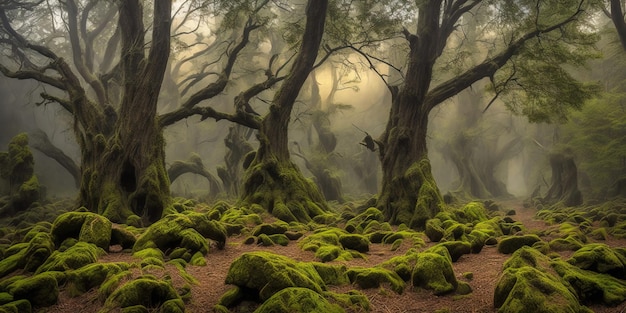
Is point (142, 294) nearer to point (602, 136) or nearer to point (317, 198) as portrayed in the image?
point (317, 198)

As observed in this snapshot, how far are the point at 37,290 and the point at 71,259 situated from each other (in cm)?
94

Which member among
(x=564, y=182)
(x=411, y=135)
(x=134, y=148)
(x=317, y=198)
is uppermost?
(x=411, y=135)

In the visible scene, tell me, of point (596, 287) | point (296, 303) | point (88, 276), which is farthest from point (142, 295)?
point (596, 287)

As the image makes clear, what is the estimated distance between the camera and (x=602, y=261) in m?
5.55

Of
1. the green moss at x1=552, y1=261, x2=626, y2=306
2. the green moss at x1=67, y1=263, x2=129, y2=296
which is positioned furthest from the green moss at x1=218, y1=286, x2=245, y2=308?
the green moss at x1=552, y1=261, x2=626, y2=306

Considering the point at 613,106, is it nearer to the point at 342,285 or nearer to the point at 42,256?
the point at 342,285

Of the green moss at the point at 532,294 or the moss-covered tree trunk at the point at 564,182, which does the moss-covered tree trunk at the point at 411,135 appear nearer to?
the green moss at the point at 532,294

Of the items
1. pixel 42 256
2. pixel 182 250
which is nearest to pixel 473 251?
pixel 182 250

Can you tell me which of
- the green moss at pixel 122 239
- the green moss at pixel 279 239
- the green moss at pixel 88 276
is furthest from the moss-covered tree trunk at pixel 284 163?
the green moss at pixel 88 276

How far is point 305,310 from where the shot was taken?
4086mm

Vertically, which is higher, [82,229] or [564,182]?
[564,182]

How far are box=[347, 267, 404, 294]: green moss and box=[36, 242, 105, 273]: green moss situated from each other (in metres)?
3.73

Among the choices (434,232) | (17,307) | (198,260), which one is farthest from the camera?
(434,232)

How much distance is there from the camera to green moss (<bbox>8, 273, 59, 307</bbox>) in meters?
4.53
